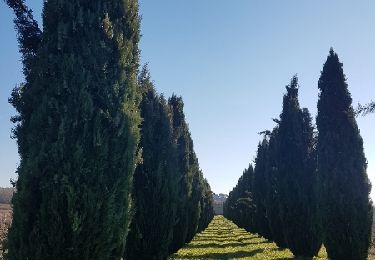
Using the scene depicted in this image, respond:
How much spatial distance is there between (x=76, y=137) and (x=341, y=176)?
1259cm

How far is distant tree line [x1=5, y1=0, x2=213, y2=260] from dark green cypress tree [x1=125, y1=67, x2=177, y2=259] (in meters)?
4.33

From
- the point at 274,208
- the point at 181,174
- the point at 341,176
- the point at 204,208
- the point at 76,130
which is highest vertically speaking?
the point at 181,174

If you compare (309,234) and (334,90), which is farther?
(309,234)

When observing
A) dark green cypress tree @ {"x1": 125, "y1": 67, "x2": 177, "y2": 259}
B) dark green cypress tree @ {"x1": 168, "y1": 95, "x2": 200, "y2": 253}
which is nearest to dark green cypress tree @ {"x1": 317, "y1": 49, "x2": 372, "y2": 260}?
dark green cypress tree @ {"x1": 125, "y1": 67, "x2": 177, "y2": 259}

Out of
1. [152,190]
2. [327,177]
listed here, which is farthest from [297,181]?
[152,190]

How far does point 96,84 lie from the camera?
814cm

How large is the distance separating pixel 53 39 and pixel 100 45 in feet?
3.05

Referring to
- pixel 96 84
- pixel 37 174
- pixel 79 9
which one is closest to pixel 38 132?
pixel 37 174

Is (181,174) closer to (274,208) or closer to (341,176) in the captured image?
(274,208)

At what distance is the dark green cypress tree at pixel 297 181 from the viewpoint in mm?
21578

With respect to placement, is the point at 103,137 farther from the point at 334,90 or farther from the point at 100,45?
the point at 334,90

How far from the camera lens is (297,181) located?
22.9 metres

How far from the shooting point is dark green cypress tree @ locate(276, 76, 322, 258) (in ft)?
70.8

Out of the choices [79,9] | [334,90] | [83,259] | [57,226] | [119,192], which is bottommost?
[83,259]
